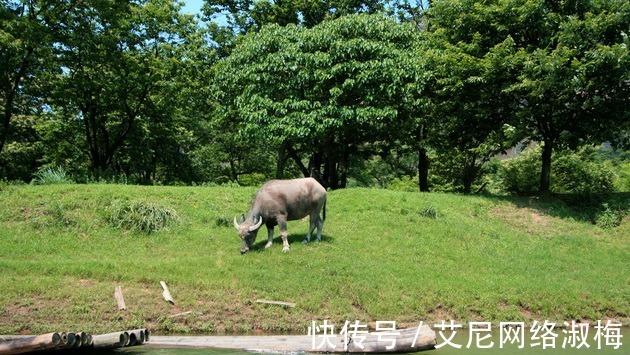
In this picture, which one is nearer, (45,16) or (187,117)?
(45,16)

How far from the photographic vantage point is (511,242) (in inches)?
798

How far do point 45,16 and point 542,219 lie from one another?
77.7 ft

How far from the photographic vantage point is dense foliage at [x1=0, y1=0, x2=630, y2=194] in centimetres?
2377

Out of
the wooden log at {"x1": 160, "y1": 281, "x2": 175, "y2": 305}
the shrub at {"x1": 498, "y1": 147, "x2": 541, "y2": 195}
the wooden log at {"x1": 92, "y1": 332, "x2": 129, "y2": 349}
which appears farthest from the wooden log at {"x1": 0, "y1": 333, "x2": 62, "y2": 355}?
the shrub at {"x1": 498, "y1": 147, "x2": 541, "y2": 195}

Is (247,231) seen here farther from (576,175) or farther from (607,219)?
(576,175)

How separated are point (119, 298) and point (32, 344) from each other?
14.6ft

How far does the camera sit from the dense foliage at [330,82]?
936 inches

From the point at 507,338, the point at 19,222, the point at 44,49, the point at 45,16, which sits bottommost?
the point at 507,338

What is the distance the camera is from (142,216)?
19.5 meters

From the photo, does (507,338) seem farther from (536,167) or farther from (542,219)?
(536,167)

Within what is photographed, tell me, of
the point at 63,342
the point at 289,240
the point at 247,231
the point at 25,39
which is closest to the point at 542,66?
the point at 289,240

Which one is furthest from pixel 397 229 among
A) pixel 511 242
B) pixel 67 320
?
pixel 67 320

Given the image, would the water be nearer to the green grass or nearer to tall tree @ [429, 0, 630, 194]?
the green grass

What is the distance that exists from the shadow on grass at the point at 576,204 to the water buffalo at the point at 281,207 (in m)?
10.1
